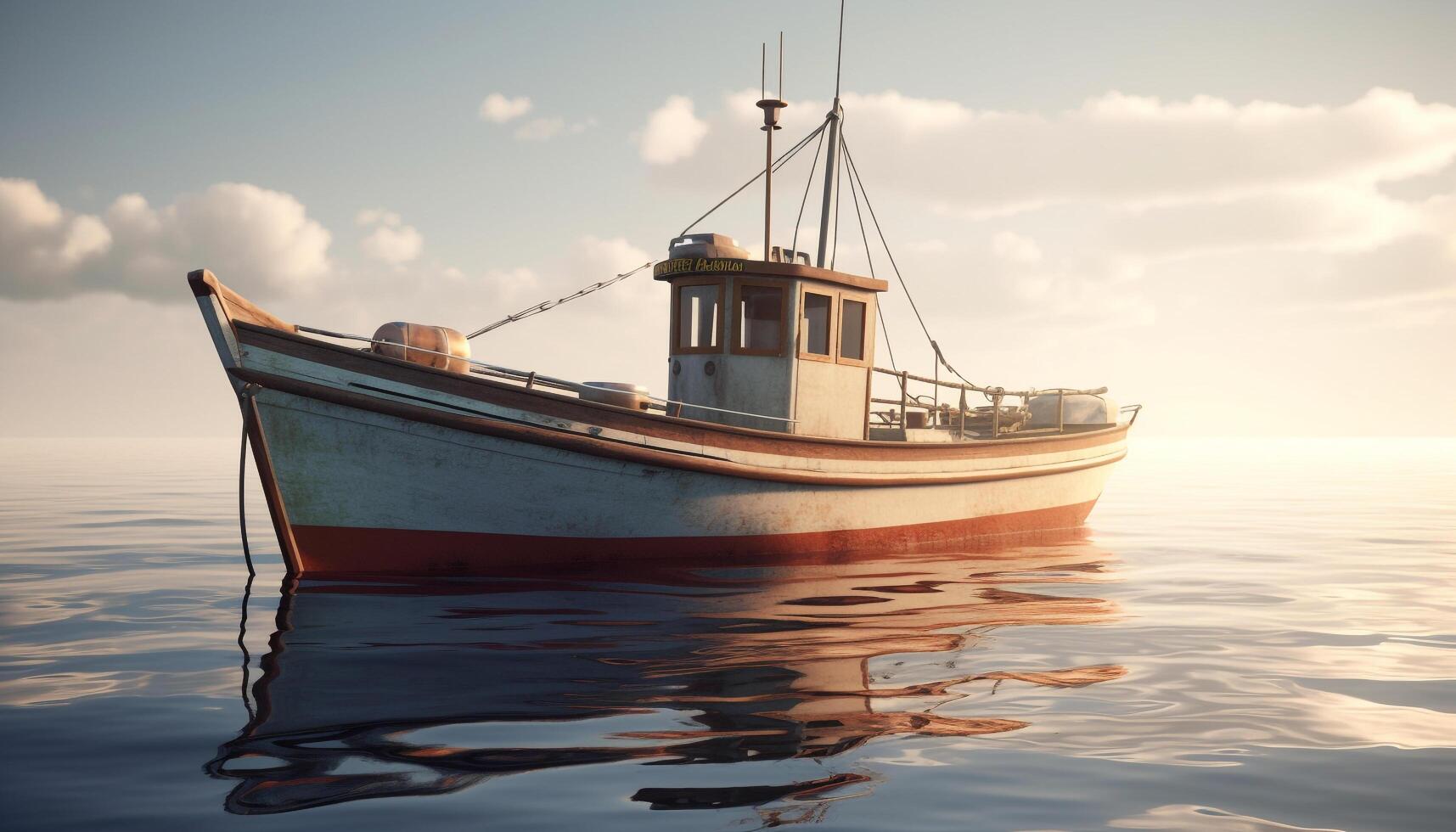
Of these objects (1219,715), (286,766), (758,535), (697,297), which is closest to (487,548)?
(758,535)

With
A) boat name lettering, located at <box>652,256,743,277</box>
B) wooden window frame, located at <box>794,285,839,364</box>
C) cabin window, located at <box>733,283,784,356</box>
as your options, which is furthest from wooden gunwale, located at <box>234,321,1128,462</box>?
boat name lettering, located at <box>652,256,743,277</box>

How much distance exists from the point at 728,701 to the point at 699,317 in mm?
7581

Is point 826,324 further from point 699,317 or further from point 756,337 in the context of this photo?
point 699,317

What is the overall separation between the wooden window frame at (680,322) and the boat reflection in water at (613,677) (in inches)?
123

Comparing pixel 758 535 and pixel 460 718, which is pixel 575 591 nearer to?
pixel 758 535

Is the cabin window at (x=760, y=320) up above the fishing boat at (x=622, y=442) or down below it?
above

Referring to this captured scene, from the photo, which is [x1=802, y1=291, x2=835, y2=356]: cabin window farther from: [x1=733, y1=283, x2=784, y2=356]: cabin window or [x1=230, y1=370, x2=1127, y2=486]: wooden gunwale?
[x1=230, y1=370, x2=1127, y2=486]: wooden gunwale

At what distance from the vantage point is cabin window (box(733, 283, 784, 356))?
12156mm

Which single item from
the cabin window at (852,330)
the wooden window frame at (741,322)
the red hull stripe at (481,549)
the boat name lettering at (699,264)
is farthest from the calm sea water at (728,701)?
the boat name lettering at (699,264)

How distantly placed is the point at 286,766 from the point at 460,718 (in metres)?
0.96

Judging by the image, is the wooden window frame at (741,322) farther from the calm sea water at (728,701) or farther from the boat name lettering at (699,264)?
the calm sea water at (728,701)

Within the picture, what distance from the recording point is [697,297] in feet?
40.7

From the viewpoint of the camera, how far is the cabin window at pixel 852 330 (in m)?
12.8

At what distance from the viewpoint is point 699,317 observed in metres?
12.4
